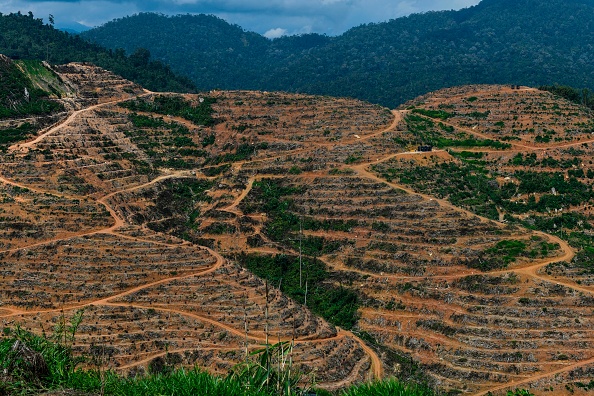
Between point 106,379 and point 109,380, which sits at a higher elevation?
point 106,379

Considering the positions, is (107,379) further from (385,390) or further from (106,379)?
(385,390)


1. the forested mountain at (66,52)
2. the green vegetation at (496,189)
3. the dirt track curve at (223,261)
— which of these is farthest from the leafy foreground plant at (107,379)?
the forested mountain at (66,52)

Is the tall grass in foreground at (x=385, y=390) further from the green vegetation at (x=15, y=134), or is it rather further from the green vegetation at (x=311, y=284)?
the green vegetation at (x=15, y=134)

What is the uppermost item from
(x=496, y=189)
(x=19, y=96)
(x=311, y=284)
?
(x=19, y=96)

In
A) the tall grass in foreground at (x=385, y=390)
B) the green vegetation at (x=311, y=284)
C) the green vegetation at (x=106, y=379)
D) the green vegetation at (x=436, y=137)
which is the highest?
the green vegetation at (x=436, y=137)

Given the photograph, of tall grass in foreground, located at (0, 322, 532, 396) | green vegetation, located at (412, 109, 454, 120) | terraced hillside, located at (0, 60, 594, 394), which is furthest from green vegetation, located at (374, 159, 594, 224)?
tall grass in foreground, located at (0, 322, 532, 396)

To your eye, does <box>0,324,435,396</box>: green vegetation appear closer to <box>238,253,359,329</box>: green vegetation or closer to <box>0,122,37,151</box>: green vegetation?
<box>238,253,359,329</box>: green vegetation

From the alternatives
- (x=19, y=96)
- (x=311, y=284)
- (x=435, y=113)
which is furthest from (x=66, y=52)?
(x=311, y=284)
